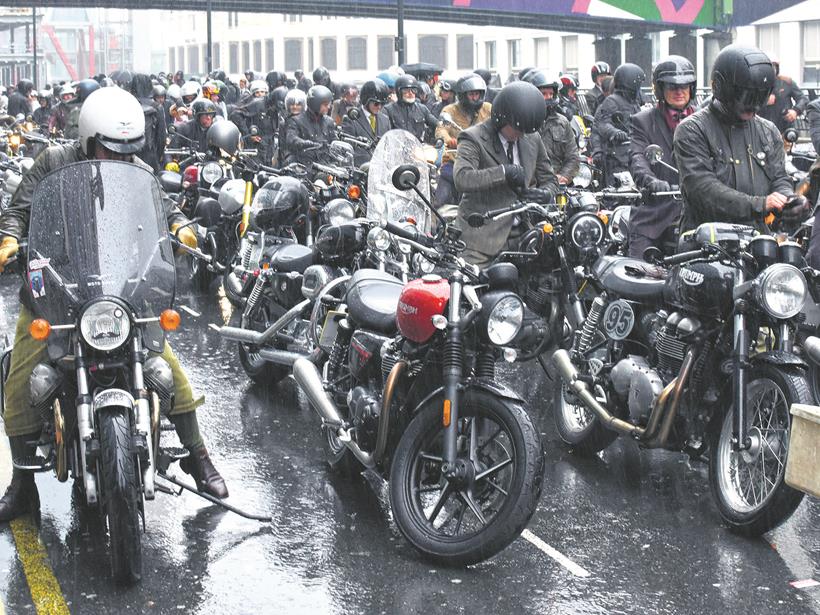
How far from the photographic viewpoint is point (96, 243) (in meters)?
5.54

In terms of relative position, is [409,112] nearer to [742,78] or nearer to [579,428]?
[579,428]

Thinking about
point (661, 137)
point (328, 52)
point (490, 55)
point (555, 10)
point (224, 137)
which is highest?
point (328, 52)

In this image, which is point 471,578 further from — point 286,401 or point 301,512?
point 286,401

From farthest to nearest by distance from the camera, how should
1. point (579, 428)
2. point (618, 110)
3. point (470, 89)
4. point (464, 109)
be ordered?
point (464, 109) < point (470, 89) < point (618, 110) < point (579, 428)

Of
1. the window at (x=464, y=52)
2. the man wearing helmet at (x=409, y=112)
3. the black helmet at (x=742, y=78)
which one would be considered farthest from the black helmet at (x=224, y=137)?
the window at (x=464, y=52)

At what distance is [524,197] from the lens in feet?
28.4

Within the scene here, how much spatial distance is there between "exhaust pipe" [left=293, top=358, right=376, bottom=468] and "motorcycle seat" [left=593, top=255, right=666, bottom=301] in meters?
1.55

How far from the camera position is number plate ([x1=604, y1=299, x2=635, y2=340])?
6.94 meters

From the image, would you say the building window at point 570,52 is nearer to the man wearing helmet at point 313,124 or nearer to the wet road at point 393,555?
the man wearing helmet at point 313,124

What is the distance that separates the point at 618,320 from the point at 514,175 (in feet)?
4.82

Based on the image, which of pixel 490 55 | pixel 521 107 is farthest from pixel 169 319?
pixel 490 55

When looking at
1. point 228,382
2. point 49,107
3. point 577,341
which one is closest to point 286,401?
point 228,382

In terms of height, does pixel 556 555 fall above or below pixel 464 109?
below

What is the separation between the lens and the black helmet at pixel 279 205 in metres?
10.4
